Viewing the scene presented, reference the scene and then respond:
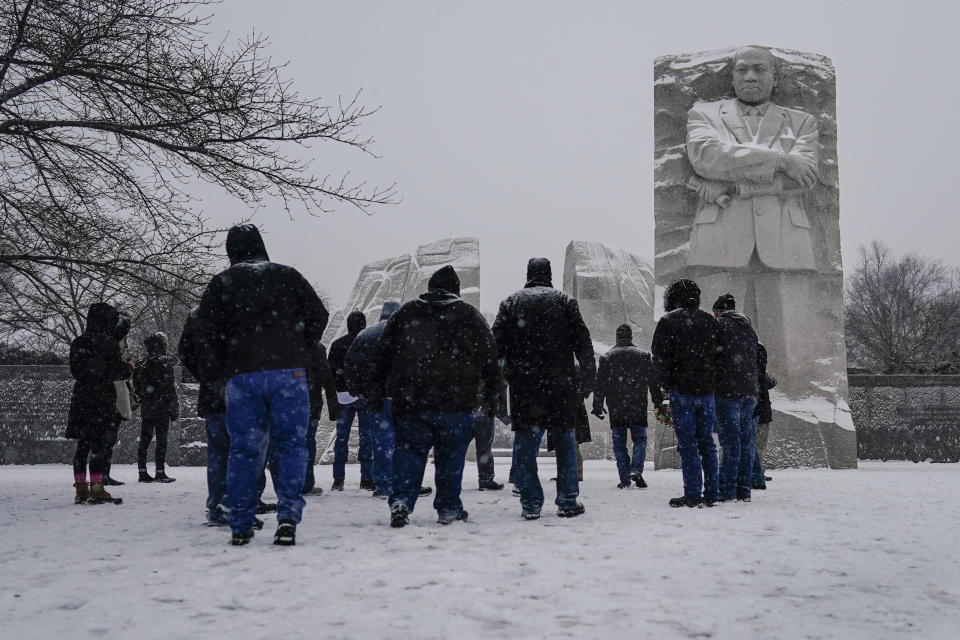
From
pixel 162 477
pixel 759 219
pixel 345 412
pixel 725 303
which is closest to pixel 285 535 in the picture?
pixel 345 412

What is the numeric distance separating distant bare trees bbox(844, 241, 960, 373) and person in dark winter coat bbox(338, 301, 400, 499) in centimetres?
3425

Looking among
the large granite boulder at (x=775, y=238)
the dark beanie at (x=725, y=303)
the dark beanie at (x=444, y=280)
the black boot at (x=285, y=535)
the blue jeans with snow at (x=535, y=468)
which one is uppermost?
the large granite boulder at (x=775, y=238)

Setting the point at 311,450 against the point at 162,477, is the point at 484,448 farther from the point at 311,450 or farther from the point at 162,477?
the point at 162,477

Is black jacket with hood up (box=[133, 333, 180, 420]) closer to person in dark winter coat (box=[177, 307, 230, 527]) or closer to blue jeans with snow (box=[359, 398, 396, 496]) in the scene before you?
blue jeans with snow (box=[359, 398, 396, 496])

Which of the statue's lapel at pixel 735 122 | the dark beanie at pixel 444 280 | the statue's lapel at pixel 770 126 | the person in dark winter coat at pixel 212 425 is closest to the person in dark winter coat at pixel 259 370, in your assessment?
the person in dark winter coat at pixel 212 425

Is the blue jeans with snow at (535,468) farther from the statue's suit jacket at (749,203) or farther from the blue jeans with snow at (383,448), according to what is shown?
the statue's suit jacket at (749,203)

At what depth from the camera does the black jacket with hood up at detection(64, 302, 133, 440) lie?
6.93m

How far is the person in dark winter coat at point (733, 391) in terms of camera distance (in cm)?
688

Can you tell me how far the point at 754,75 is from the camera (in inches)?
462

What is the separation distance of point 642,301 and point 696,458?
432 inches

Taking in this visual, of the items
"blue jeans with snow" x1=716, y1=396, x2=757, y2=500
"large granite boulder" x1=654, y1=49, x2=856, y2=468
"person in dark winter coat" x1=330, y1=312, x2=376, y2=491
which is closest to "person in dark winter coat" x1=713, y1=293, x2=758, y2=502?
"blue jeans with snow" x1=716, y1=396, x2=757, y2=500

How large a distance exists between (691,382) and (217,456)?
3621mm

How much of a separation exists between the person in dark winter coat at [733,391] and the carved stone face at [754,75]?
18.9 feet

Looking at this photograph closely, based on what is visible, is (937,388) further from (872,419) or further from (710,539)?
(710,539)
